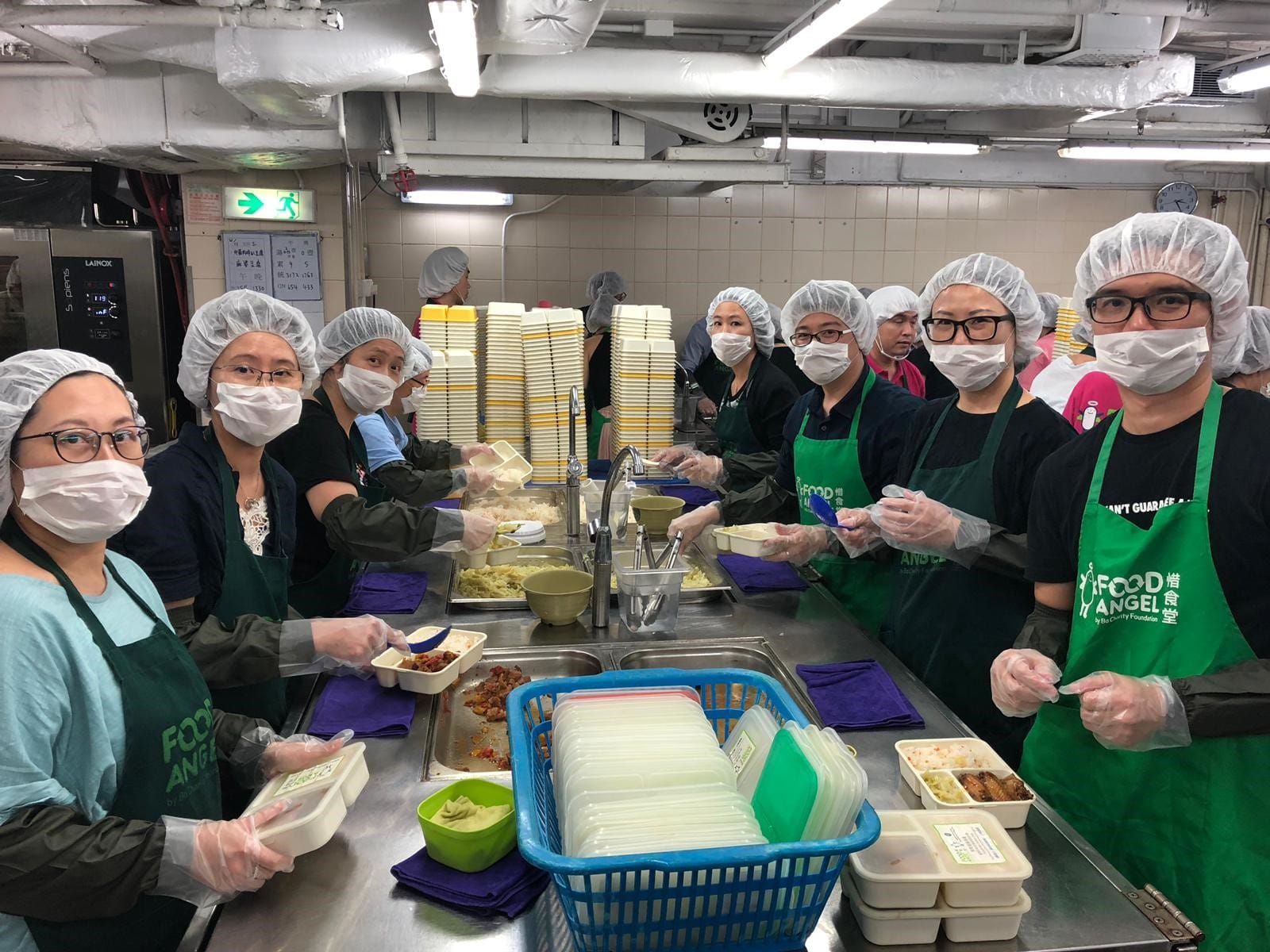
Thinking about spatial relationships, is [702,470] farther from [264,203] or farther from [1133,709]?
[264,203]

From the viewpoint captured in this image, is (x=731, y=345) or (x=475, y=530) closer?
(x=475, y=530)

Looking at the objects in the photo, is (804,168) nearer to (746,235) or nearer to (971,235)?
(746,235)

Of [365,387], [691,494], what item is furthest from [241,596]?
[691,494]

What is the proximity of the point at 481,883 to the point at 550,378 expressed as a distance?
→ 363cm

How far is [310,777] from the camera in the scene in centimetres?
162

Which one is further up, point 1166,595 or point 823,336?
point 823,336

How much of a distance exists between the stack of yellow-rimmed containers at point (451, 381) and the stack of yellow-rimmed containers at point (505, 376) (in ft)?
0.36

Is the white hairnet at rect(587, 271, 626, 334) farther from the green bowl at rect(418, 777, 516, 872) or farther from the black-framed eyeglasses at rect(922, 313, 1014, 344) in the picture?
the green bowl at rect(418, 777, 516, 872)

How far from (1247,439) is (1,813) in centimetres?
231

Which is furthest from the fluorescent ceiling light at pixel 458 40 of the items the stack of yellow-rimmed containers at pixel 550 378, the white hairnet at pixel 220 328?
the white hairnet at pixel 220 328

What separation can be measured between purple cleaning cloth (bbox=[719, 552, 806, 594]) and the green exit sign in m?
4.51

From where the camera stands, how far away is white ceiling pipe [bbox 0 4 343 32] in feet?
11.4

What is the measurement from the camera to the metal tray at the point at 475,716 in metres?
2.09

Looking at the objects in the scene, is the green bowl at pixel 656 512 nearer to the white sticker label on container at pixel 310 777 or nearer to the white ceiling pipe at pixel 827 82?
the white sticker label on container at pixel 310 777
